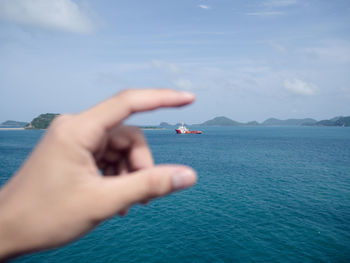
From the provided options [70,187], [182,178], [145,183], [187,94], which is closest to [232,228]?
[182,178]

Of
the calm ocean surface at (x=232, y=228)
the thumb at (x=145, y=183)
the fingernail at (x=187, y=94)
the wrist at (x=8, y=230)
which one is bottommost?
the calm ocean surface at (x=232, y=228)

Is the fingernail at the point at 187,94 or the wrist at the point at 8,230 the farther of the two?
the fingernail at the point at 187,94

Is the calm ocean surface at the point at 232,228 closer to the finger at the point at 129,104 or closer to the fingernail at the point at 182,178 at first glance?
the fingernail at the point at 182,178

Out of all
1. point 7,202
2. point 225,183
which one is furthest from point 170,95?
point 225,183

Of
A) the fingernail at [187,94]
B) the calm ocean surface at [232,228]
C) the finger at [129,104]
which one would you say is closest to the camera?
the finger at [129,104]

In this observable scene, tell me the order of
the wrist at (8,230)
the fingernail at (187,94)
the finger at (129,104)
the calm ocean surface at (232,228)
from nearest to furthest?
the wrist at (8,230) → the finger at (129,104) → the fingernail at (187,94) → the calm ocean surface at (232,228)

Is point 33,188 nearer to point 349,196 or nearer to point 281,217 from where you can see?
point 281,217

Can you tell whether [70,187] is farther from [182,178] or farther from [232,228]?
[232,228]

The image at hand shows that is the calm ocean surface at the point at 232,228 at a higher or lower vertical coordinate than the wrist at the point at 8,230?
lower

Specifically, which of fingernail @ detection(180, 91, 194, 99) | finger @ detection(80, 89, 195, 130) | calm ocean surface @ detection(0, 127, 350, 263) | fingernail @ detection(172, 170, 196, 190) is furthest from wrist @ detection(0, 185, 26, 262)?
calm ocean surface @ detection(0, 127, 350, 263)

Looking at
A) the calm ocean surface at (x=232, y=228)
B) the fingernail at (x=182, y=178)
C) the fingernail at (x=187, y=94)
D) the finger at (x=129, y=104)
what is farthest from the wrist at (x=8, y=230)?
the calm ocean surface at (x=232, y=228)
